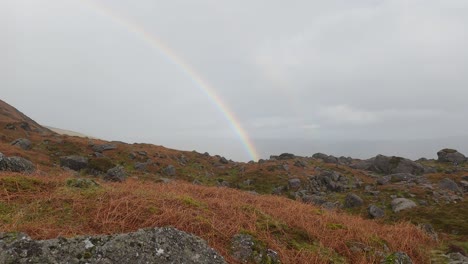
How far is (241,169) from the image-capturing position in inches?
2517

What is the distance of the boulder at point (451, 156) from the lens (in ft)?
287

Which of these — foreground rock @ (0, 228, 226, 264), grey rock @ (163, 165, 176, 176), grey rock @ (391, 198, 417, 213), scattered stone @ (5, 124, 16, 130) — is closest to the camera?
foreground rock @ (0, 228, 226, 264)

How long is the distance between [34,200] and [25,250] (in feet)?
15.3

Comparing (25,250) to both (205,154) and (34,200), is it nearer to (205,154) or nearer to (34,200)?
(34,200)

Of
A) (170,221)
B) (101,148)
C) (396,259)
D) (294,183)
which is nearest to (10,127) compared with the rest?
(101,148)

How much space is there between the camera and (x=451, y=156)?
3519 inches

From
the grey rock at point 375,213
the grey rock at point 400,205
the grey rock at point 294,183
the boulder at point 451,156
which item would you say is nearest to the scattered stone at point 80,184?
the grey rock at point 375,213

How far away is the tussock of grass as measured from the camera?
8.05 m

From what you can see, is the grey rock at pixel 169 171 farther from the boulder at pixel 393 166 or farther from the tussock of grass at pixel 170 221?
the boulder at pixel 393 166

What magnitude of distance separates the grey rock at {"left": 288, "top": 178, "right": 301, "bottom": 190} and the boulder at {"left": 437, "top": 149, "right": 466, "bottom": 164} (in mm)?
61349

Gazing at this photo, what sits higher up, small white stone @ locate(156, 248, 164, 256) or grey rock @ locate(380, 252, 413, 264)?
small white stone @ locate(156, 248, 164, 256)

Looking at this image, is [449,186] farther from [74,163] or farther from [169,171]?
[74,163]

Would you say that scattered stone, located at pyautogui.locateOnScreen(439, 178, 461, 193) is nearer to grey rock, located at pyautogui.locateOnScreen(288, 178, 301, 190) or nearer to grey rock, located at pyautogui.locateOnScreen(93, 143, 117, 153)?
grey rock, located at pyautogui.locateOnScreen(288, 178, 301, 190)

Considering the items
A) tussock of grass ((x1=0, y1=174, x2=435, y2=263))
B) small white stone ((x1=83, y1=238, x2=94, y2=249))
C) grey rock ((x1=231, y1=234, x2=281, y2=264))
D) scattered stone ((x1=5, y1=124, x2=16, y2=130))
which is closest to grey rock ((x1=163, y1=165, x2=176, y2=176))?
scattered stone ((x1=5, y1=124, x2=16, y2=130))
